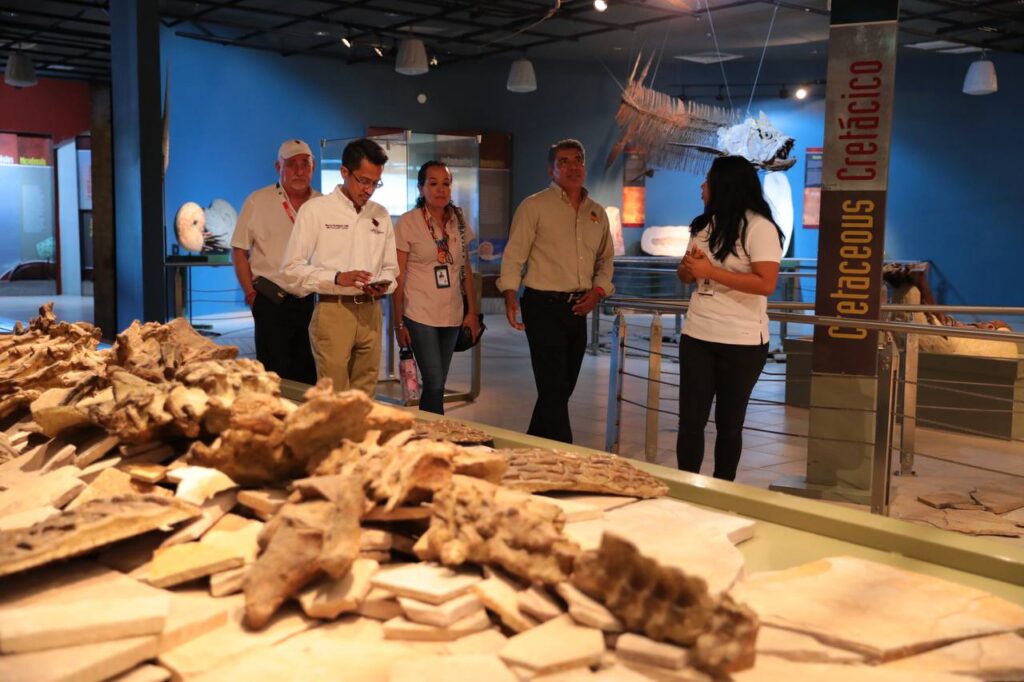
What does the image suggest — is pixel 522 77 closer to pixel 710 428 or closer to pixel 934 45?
pixel 934 45

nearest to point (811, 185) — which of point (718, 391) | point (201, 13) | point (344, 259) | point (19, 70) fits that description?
point (201, 13)

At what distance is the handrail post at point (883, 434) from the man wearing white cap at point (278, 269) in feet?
8.48

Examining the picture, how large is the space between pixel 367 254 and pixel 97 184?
23.8ft

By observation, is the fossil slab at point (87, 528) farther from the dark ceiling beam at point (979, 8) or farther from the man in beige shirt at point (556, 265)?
the dark ceiling beam at point (979, 8)

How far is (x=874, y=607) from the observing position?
1.65 m

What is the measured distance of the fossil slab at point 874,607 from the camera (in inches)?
60.4

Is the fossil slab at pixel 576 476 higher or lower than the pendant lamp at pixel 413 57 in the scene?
lower

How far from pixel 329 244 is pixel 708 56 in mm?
12161

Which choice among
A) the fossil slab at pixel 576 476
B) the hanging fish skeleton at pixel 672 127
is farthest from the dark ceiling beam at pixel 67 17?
the fossil slab at pixel 576 476

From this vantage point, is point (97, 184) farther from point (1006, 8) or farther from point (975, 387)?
point (1006, 8)

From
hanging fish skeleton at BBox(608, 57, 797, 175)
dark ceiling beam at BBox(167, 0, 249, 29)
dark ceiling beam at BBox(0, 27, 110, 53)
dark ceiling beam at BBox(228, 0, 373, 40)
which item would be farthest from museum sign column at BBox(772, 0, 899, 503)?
dark ceiling beam at BBox(0, 27, 110, 53)

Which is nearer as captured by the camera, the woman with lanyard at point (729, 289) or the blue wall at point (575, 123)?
the woman with lanyard at point (729, 289)

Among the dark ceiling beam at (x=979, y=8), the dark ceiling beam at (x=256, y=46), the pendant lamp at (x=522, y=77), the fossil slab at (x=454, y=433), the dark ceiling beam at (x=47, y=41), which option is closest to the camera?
the fossil slab at (x=454, y=433)

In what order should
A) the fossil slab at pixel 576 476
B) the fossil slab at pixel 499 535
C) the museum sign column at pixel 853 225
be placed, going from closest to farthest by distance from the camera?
the fossil slab at pixel 499 535 < the fossil slab at pixel 576 476 < the museum sign column at pixel 853 225
